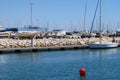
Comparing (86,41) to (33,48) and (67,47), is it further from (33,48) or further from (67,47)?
(33,48)

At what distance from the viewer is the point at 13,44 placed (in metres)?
59.5

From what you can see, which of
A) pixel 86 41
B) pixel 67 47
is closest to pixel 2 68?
pixel 67 47

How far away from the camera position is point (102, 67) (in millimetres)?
37906

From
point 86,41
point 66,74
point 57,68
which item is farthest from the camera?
point 86,41

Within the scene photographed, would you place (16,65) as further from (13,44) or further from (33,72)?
(13,44)

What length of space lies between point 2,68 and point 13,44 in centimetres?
2178

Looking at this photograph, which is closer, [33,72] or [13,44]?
[33,72]

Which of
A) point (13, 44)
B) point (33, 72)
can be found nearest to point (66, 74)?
point (33, 72)

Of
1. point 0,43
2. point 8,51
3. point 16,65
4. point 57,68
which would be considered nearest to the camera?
point 57,68

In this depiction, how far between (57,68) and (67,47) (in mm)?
25247

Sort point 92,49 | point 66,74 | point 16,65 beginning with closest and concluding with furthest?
point 66,74, point 16,65, point 92,49

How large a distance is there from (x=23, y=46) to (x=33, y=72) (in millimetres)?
25603

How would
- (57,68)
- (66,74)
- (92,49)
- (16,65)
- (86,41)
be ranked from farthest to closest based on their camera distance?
(86,41) < (92,49) < (16,65) < (57,68) < (66,74)

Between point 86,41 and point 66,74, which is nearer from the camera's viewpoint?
point 66,74
